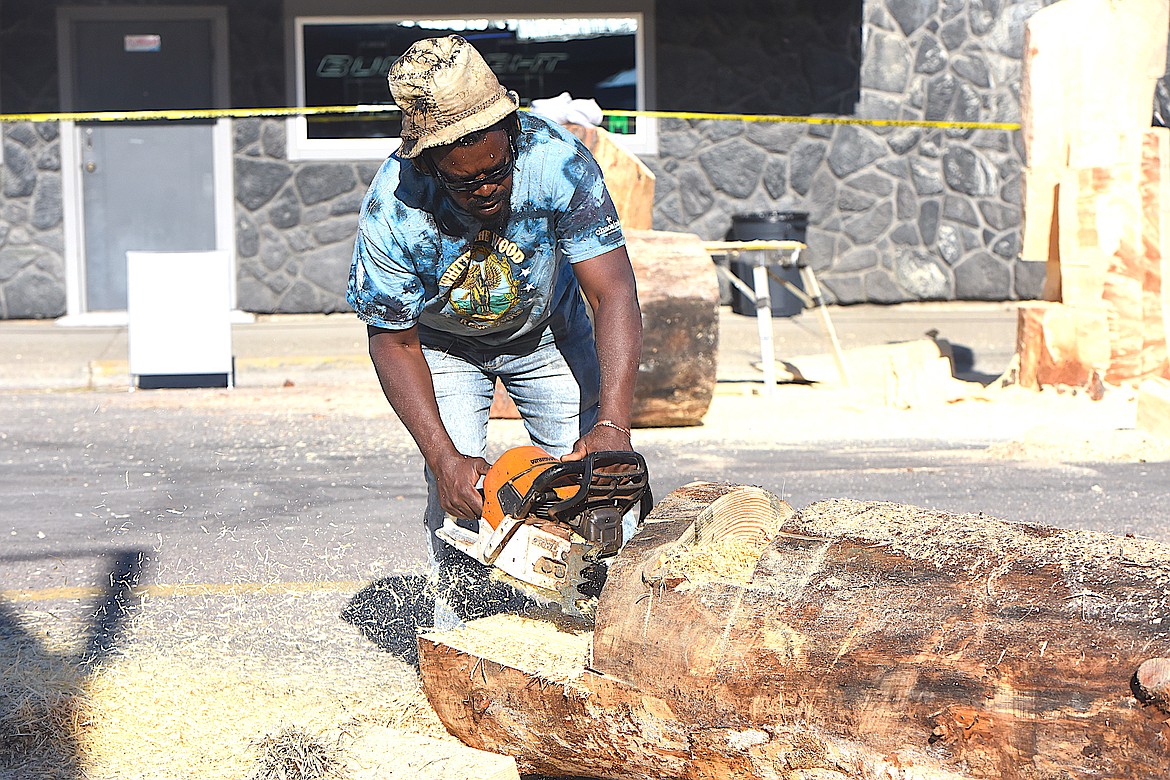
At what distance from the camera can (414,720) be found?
3074 mm

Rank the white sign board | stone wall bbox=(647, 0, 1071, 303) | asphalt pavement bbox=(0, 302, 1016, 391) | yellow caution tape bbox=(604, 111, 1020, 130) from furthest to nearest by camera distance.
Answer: stone wall bbox=(647, 0, 1071, 303) < yellow caution tape bbox=(604, 111, 1020, 130) < asphalt pavement bbox=(0, 302, 1016, 391) < the white sign board

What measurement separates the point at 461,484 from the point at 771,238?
8.48 m

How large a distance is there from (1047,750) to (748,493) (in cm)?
98

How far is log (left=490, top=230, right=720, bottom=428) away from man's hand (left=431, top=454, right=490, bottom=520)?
367 centimetres

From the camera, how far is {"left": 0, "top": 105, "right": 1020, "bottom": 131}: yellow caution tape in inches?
417

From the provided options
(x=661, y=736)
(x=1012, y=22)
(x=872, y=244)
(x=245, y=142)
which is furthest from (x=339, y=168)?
(x=661, y=736)

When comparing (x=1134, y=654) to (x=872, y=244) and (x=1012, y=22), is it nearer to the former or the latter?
(x=872, y=244)

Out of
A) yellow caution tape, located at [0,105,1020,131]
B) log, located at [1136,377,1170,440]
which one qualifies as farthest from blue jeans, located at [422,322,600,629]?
yellow caution tape, located at [0,105,1020,131]

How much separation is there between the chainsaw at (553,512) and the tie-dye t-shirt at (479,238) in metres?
0.50

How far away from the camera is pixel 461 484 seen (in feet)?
9.20

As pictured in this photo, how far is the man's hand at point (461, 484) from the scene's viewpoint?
2779mm

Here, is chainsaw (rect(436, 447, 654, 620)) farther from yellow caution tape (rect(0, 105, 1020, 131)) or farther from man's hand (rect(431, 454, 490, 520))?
yellow caution tape (rect(0, 105, 1020, 131))

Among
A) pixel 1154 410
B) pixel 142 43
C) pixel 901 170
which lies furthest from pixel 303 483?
pixel 901 170

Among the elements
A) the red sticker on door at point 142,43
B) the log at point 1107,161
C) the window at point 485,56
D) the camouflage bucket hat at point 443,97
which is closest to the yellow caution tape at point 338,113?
the window at point 485,56
